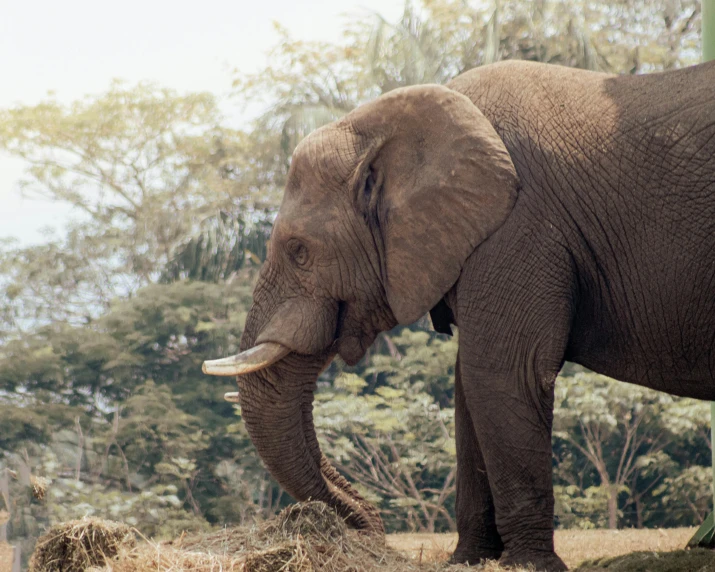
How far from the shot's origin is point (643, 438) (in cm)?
1354

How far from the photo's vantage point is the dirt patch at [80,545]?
458 centimetres

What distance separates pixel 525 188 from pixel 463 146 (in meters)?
0.37

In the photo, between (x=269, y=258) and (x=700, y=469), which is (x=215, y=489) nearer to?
(x=700, y=469)

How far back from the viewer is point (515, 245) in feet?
15.2

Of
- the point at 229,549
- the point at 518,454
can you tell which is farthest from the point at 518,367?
the point at 229,549

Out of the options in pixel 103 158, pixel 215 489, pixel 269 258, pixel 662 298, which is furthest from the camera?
pixel 103 158

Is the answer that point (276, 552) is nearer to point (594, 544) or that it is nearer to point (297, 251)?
point (297, 251)

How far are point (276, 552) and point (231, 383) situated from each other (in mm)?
11018

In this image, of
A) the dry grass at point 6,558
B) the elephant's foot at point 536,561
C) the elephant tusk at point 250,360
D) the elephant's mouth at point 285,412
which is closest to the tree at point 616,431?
the dry grass at point 6,558

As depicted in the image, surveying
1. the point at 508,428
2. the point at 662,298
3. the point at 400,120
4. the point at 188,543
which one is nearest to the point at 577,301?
the point at 662,298

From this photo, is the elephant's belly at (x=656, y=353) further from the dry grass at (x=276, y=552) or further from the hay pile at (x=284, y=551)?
the hay pile at (x=284, y=551)

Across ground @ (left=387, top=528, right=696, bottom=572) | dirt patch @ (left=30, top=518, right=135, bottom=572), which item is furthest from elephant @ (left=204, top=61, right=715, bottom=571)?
ground @ (left=387, top=528, right=696, bottom=572)

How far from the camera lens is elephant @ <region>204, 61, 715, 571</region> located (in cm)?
456

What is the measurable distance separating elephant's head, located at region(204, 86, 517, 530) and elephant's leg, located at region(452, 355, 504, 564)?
Result: 642 millimetres
